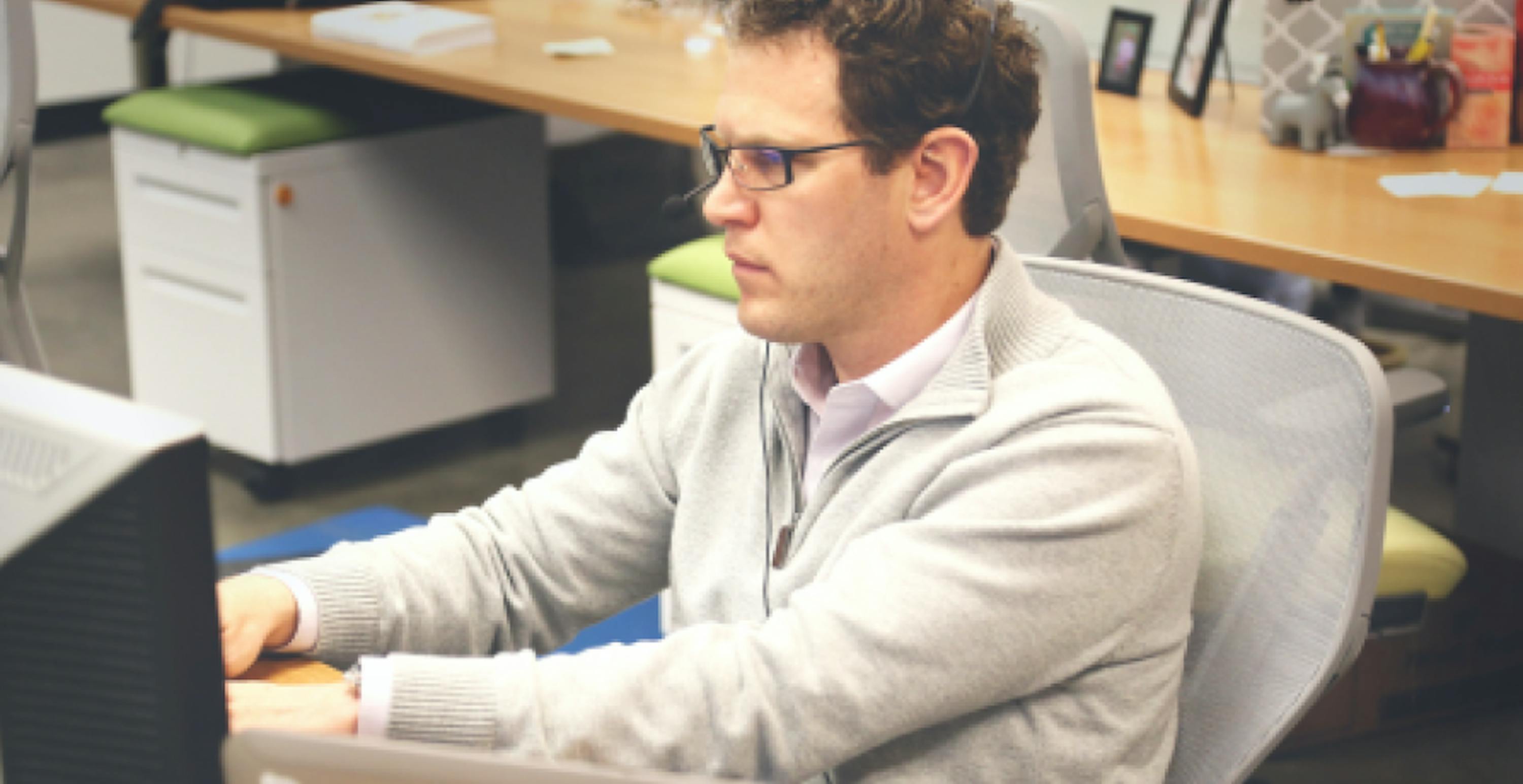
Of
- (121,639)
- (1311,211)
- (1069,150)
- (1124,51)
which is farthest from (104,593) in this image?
(1124,51)

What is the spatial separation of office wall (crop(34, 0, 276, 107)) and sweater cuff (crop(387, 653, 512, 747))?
16.9ft

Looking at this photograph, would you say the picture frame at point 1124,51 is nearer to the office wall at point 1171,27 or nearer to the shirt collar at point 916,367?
the office wall at point 1171,27

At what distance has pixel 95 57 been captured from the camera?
601cm

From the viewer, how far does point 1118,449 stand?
3.26 feet

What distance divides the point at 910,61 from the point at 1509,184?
4.24 ft

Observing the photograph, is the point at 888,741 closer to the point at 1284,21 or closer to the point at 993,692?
the point at 993,692

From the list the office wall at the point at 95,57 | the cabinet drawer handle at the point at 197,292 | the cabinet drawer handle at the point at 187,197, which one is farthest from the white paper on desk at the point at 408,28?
the office wall at the point at 95,57

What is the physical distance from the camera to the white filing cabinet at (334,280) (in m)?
3.06

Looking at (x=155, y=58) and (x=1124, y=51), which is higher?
(x=1124, y=51)

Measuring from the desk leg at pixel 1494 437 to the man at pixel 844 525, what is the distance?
1.38 m

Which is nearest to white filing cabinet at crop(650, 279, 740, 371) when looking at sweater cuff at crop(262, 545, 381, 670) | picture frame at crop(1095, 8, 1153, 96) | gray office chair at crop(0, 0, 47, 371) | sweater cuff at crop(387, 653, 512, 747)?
picture frame at crop(1095, 8, 1153, 96)

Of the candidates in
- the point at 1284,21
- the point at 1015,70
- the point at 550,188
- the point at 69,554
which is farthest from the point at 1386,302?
the point at 69,554

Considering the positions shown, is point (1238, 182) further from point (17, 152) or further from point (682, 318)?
point (17, 152)

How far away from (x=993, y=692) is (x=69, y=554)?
531 mm
